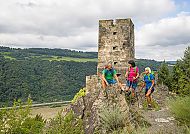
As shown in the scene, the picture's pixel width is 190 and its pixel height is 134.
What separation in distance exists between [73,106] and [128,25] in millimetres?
15150

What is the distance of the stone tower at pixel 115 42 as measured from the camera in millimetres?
20578

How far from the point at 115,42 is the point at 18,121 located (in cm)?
1534

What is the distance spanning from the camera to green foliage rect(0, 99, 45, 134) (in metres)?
5.81

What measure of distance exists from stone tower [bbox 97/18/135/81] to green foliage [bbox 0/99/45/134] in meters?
14.2

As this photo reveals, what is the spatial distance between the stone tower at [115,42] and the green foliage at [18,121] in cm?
1424

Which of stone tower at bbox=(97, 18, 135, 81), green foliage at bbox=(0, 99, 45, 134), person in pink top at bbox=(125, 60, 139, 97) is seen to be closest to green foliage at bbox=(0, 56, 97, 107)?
stone tower at bbox=(97, 18, 135, 81)

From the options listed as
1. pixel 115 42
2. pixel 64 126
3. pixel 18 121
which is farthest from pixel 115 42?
pixel 64 126

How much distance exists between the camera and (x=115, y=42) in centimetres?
2078

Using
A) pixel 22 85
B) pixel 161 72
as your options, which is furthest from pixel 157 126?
pixel 22 85

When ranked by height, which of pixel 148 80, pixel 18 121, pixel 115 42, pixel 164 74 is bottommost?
pixel 164 74

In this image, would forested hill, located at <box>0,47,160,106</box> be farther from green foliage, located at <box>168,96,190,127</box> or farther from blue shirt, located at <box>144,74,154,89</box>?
green foliage, located at <box>168,96,190,127</box>

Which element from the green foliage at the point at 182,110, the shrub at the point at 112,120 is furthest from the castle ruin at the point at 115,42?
the shrub at the point at 112,120

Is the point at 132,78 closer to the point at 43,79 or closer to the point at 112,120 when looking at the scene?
the point at 112,120

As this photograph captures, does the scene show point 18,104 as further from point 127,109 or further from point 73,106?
point 127,109
